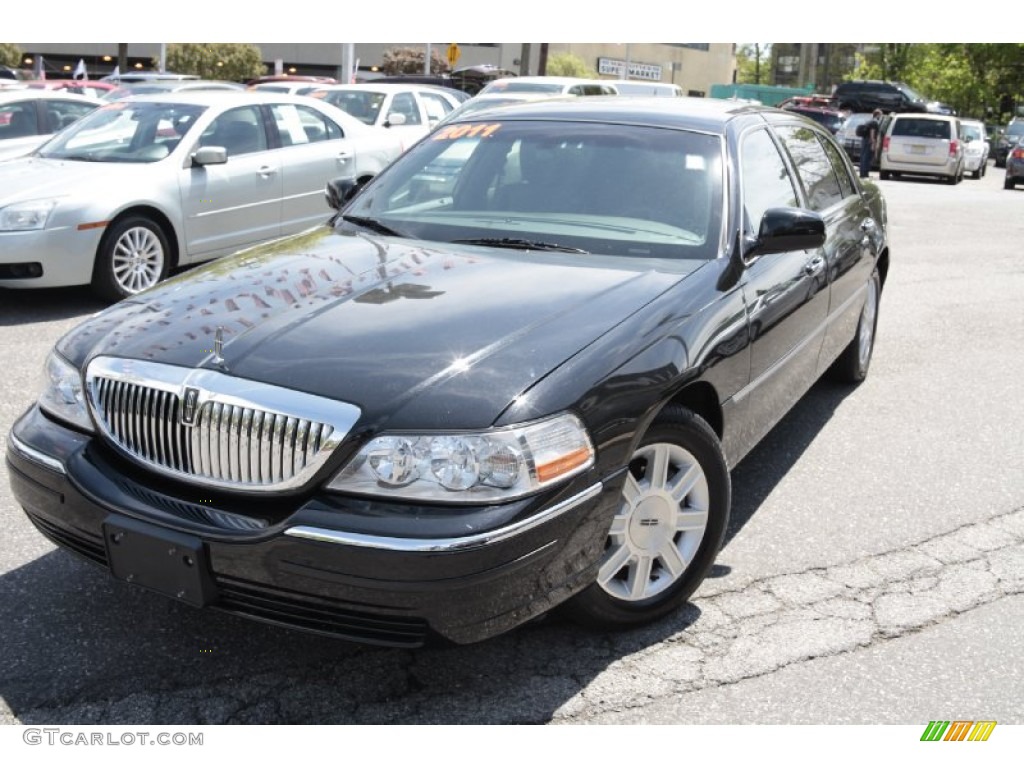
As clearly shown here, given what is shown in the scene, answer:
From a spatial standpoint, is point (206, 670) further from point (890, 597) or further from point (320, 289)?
point (890, 597)

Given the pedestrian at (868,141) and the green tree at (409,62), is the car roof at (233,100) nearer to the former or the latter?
the pedestrian at (868,141)

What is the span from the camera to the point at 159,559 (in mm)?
2855

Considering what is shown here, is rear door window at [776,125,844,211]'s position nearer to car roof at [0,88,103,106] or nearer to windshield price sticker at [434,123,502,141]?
windshield price sticker at [434,123,502,141]

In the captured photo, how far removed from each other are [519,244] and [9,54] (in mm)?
54797

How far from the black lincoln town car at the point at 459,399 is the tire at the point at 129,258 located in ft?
12.9

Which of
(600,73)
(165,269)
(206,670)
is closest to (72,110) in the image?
(165,269)

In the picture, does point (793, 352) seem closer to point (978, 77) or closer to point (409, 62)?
point (409, 62)

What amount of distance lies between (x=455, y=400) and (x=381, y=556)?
0.45 meters

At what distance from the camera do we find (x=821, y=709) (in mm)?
3080

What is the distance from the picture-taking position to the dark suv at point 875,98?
37094 millimetres

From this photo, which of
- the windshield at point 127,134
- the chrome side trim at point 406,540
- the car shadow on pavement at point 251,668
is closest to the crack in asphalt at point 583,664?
the car shadow on pavement at point 251,668

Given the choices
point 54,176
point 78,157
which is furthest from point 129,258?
point 78,157

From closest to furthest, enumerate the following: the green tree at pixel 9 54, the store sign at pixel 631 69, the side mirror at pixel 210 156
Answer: the side mirror at pixel 210 156 → the green tree at pixel 9 54 → the store sign at pixel 631 69
